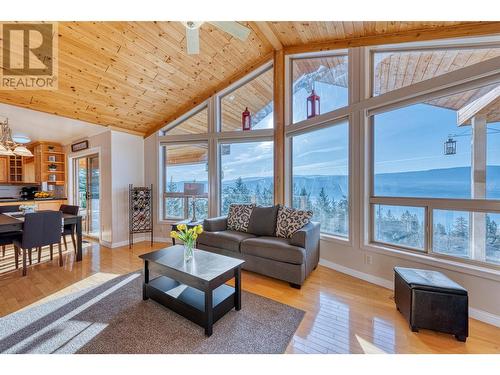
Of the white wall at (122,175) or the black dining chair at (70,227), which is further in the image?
the white wall at (122,175)

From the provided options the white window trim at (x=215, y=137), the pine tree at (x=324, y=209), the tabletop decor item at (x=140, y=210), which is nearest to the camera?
the pine tree at (x=324, y=209)

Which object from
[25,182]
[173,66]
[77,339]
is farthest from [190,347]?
[25,182]

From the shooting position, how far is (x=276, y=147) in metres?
3.87

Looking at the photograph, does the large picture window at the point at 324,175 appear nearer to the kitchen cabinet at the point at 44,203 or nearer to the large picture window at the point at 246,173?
the large picture window at the point at 246,173

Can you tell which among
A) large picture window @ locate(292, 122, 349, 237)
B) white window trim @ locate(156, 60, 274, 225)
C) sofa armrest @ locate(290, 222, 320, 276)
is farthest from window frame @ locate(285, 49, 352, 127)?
sofa armrest @ locate(290, 222, 320, 276)

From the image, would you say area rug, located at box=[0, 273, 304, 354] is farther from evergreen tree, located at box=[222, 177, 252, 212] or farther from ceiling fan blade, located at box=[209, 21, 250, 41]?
ceiling fan blade, located at box=[209, 21, 250, 41]

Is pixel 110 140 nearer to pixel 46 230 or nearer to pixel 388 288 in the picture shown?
pixel 46 230

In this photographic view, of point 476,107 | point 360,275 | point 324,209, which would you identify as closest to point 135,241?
point 324,209

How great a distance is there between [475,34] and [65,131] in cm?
699

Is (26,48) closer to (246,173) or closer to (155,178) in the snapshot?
(155,178)

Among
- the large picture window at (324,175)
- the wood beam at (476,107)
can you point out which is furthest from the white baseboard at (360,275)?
the wood beam at (476,107)

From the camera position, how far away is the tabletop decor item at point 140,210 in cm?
460

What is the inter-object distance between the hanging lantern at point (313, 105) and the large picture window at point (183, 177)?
2195 mm

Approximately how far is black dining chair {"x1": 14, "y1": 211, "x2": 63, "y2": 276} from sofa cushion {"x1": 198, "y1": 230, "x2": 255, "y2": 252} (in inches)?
83.7
